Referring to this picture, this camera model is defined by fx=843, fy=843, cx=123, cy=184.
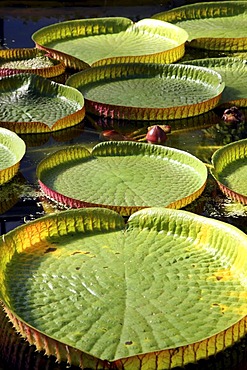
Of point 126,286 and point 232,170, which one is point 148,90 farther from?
point 126,286

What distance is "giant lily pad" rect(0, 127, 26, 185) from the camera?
3354mm

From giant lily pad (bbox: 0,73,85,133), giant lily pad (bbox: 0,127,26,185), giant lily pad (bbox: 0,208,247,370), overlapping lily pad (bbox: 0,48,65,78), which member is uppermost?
giant lily pad (bbox: 0,208,247,370)

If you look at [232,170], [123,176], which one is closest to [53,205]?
[123,176]

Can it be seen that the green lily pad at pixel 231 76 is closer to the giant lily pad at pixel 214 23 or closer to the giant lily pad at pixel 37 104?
the giant lily pad at pixel 214 23

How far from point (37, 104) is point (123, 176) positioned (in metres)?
0.98

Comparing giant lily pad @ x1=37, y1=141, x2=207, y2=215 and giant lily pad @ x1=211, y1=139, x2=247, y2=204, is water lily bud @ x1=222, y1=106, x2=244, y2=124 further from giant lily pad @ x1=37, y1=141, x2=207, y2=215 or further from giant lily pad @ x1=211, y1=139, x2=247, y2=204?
giant lily pad @ x1=37, y1=141, x2=207, y2=215

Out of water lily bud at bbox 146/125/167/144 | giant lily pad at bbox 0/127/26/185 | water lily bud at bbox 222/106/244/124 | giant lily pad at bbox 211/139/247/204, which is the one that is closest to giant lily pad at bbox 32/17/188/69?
water lily bud at bbox 222/106/244/124

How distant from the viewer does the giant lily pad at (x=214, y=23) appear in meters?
5.18

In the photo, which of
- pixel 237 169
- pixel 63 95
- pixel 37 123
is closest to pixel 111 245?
pixel 237 169

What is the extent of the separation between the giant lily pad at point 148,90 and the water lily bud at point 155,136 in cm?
22

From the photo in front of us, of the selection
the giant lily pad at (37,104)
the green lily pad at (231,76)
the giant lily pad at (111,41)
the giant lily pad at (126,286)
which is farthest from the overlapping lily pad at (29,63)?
the giant lily pad at (126,286)

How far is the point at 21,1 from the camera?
246 inches

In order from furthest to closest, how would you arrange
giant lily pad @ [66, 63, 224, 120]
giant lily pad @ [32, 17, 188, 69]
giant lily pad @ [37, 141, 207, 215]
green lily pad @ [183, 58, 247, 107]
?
giant lily pad @ [32, 17, 188, 69], green lily pad @ [183, 58, 247, 107], giant lily pad @ [66, 63, 224, 120], giant lily pad @ [37, 141, 207, 215]

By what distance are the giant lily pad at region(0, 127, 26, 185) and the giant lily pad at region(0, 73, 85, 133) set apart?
0.76 ft
